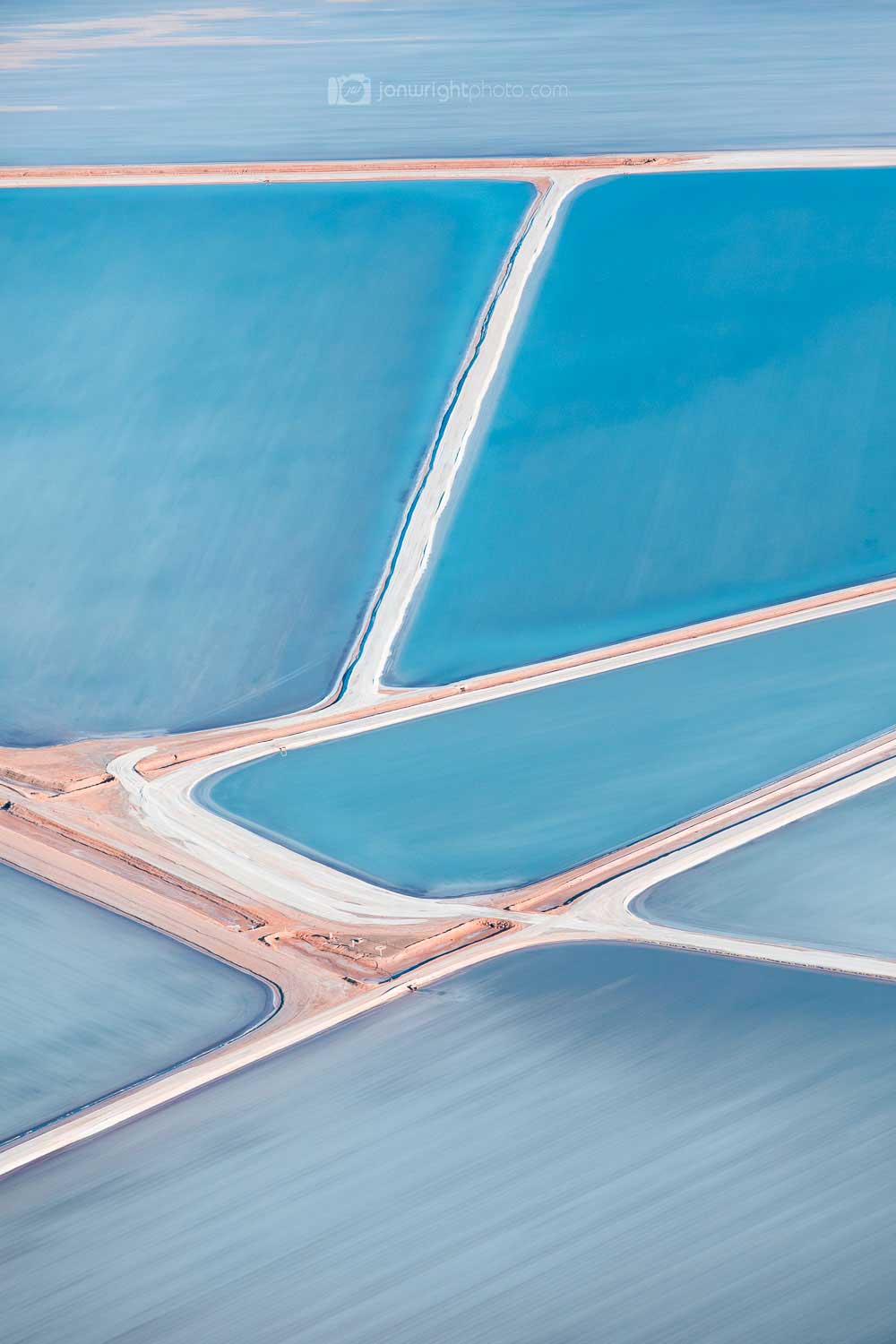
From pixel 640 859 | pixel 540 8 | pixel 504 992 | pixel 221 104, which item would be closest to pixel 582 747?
pixel 640 859

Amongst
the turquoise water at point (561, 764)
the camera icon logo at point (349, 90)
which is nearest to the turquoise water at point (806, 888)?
the turquoise water at point (561, 764)

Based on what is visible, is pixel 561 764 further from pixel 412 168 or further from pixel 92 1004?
pixel 412 168

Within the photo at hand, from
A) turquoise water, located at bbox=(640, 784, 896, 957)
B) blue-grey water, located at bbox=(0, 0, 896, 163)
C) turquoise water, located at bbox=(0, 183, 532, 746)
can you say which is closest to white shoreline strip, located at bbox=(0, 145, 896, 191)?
turquoise water, located at bbox=(0, 183, 532, 746)

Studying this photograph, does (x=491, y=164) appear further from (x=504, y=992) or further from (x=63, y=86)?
(x=504, y=992)

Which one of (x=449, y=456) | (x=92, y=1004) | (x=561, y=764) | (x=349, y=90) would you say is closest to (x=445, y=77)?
(x=349, y=90)

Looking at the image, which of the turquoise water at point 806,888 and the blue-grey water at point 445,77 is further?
the blue-grey water at point 445,77

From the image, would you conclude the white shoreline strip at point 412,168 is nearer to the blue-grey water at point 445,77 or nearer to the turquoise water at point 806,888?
the blue-grey water at point 445,77

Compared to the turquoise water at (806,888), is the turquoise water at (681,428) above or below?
above
